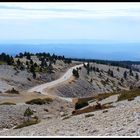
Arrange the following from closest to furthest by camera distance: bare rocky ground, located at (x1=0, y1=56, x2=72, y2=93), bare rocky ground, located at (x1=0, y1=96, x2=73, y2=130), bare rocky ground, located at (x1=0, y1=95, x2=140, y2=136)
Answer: bare rocky ground, located at (x1=0, y1=95, x2=140, y2=136) < bare rocky ground, located at (x1=0, y1=96, x2=73, y2=130) < bare rocky ground, located at (x1=0, y1=56, x2=72, y2=93)

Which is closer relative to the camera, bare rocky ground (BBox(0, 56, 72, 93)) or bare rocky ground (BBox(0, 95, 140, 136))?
bare rocky ground (BBox(0, 95, 140, 136))

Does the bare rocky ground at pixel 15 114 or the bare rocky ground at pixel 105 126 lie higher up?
the bare rocky ground at pixel 105 126

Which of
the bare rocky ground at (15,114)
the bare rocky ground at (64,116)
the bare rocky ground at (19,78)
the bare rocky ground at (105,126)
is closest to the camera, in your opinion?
the bare rocky ground at (105,126)

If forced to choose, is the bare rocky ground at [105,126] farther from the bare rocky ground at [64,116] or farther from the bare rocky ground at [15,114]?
the bare rocky ground at [15,114]

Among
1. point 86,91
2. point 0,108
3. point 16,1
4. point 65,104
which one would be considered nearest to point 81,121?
point 16,1

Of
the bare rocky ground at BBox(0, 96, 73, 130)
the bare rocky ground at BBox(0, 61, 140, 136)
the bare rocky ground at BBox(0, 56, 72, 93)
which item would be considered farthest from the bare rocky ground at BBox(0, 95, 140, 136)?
the bare rocky ground at BBox(0, 56, 72, 93)

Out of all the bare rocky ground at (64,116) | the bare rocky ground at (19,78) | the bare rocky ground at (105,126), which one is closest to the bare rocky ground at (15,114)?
the bare rocky ground at (64,116)

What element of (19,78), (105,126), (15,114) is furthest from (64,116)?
(19,78)

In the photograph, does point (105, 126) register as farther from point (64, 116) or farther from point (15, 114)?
point (15, 114)

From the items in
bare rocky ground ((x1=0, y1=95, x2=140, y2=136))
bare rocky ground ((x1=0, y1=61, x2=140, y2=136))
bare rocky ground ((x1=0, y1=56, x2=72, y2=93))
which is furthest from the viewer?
bare rocky ground ((x1=0, y1=56, x2=72, y2=93))

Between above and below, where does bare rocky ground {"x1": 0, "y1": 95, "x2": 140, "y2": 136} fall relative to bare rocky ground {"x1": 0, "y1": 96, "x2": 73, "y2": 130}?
above

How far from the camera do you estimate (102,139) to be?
29.6 feet

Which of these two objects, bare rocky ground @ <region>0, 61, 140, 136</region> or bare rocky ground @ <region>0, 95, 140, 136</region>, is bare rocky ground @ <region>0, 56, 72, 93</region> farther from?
bare rocky ground @ <region>0, 95, 140, 136</region>

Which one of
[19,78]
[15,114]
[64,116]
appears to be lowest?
[19,78]
